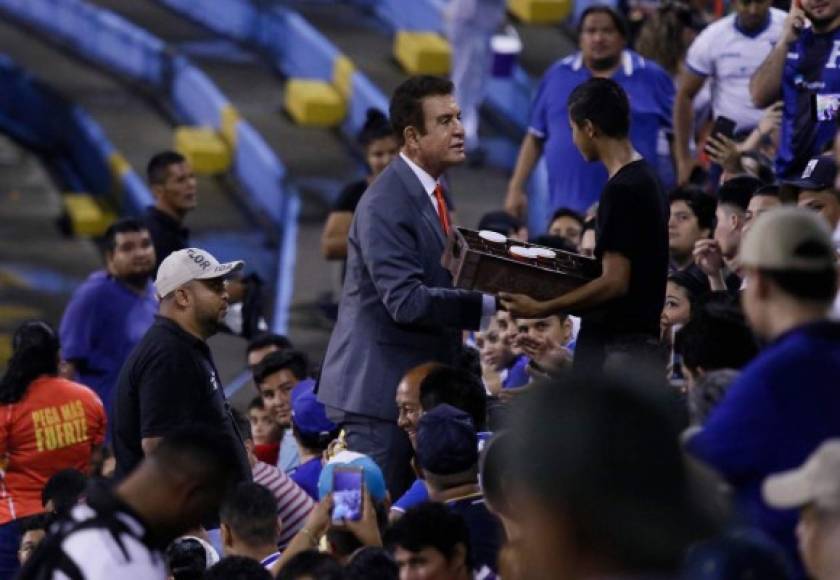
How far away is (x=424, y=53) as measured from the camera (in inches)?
667

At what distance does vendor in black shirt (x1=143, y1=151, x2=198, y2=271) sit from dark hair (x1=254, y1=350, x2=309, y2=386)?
1.79m

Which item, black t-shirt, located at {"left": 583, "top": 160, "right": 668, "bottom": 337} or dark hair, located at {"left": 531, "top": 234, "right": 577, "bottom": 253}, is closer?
black t-shirt, located at {"left": 583, "top": 160, "right": 668, "bottom": 337}

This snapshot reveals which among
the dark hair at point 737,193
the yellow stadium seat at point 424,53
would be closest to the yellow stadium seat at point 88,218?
the yellow stadium seat at point 424,53

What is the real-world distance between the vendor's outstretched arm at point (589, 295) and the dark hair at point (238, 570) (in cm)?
158

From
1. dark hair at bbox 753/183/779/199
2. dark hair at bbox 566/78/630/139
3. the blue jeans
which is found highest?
dark hair at bbox 566/78/630/139

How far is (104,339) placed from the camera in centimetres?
1065

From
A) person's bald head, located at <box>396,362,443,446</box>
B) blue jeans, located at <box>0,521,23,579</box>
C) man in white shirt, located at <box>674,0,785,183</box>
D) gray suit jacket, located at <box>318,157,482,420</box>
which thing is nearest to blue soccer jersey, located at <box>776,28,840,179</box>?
man in white shirt, located at <box>674,0,785,183</box>

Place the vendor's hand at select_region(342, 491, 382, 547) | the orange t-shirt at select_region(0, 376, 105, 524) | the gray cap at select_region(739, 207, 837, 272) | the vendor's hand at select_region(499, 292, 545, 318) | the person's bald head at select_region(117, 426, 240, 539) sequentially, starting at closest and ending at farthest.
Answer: the gray cap at select_region(739, 207, 837, 272), the person's bald head at select_region(117, 426, 240, 539), the vendor's hand at select_region(342, 491, 382, 547), the vendor's hand at select_region(499, 292, 545, 318), the orange t-shirt at select_region(0, 376, 105, 524)

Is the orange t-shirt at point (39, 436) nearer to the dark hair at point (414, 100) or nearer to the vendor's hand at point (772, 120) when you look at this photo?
the dark hair at point (414, 100)

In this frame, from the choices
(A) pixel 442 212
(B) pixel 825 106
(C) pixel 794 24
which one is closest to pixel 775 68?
(C) pixel 794 24

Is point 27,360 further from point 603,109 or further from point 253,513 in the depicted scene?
point 603,109

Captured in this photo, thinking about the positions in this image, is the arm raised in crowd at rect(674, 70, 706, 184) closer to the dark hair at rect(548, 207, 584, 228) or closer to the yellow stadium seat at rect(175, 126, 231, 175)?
the dark hair at rect(548, 207, 584, 228)

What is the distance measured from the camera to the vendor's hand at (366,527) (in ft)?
20.5

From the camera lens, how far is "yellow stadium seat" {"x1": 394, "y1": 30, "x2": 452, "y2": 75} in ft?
55.3
